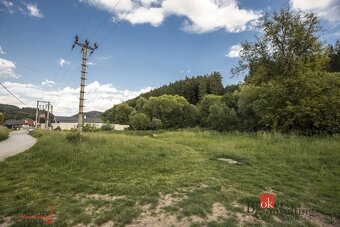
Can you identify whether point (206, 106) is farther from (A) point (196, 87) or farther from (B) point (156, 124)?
(A) point (196, 87)

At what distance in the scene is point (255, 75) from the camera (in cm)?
2605

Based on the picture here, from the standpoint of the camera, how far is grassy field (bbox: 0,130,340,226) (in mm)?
5102

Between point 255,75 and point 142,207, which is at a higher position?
point 255,75

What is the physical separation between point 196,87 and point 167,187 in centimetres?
9960

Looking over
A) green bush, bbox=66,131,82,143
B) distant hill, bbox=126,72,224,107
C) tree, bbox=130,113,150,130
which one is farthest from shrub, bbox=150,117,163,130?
green bush, bbox=66,131,82,143

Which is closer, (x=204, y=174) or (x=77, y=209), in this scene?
(x=77, y=209)

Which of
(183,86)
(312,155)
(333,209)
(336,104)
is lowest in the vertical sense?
(333,209)

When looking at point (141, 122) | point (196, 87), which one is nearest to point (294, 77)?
point (141, 122)

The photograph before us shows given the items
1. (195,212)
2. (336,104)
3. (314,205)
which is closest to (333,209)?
(314,205)

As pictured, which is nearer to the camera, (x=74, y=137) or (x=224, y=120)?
(x=74, y=137)

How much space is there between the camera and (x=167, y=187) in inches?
272

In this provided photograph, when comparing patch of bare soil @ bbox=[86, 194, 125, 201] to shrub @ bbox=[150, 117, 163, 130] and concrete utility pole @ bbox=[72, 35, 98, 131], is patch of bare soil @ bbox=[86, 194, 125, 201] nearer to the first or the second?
concrete utility pole @ bbox=[72, 35, 98, 131]

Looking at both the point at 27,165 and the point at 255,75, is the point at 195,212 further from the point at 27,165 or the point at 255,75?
the point at 255,75

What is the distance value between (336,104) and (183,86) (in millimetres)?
86818
